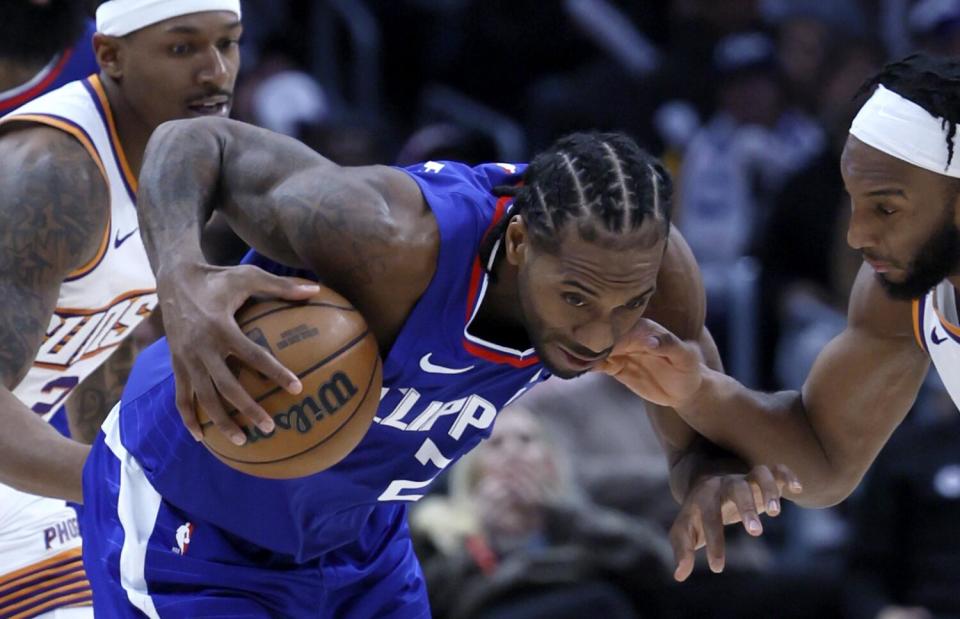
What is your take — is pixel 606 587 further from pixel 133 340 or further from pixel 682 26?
pixel 682 26

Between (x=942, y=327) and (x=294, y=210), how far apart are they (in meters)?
1.96

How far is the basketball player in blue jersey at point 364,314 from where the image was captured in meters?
3.72

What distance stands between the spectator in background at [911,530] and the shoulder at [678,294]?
3.42 meters

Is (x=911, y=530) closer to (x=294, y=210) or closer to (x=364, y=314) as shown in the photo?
(x=364, y=314)

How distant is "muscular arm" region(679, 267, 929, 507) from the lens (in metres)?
4.78

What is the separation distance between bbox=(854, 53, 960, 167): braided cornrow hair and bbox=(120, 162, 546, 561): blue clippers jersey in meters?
1.18

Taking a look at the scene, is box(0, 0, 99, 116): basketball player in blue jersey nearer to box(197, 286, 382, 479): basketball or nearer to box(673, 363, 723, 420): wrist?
box(197, 286, 382, 479): basketball

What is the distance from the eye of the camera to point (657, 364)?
422 cm

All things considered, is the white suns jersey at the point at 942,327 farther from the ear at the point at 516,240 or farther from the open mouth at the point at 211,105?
the open mouth at the point at 211,105

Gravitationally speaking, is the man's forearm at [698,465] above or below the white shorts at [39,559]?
above

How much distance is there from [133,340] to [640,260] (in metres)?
2.13

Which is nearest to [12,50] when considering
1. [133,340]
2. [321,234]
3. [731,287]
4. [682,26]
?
[133,340]

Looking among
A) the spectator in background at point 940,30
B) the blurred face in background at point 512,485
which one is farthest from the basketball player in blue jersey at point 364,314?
the spectator in background at point 940,30

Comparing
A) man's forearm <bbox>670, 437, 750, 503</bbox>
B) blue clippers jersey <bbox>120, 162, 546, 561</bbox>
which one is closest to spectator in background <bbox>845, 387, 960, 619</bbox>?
man's forearm <bbox>670, 437, 750, 503</bbox>
